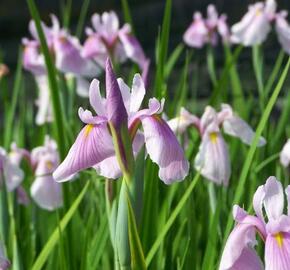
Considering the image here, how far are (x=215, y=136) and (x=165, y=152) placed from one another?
799 mm

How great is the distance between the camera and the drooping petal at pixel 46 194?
225 cm

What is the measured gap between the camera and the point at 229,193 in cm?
227

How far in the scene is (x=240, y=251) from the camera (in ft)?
3.49

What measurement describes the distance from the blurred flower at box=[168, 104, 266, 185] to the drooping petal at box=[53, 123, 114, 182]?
66 cm

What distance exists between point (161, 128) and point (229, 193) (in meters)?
1.14

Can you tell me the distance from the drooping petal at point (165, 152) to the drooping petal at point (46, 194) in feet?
3.65

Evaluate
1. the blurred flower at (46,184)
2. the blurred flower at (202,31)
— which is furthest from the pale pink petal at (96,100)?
the blurred flower at (202,31)

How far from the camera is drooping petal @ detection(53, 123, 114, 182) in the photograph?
1.15 m

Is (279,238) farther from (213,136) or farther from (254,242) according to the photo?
(213,136)

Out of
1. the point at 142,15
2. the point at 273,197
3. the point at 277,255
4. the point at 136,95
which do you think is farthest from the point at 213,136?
the point at 142,15

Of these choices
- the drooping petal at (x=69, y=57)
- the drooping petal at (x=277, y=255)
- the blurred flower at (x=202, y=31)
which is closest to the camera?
the drooping petal at (x=277, y=255)

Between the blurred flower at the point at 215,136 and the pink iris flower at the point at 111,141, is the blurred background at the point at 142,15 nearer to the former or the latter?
the blurred flower at the point at 215,136

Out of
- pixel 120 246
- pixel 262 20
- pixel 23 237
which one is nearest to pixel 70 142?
pixel 23 237

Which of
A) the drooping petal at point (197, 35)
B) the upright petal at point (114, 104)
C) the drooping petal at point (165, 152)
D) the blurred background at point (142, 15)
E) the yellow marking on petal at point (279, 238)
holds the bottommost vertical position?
the yellow marking on petal at point (279, 238)
